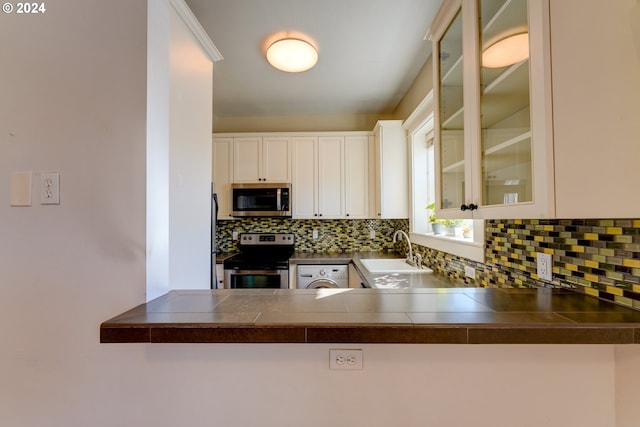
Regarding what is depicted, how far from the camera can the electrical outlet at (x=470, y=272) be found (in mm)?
1609

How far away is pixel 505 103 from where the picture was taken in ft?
3.16

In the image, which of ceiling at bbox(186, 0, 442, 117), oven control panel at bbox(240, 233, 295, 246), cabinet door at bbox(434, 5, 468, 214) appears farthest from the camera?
oven control panel at bbox(240, 233, 295, 246)

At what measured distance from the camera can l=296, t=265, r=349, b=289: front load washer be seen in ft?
9.34

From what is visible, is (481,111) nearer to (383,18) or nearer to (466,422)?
(466,422)

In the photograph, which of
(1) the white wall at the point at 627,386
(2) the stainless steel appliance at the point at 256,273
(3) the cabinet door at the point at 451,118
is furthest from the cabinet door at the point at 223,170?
(1) the white wall at the point at 627,386

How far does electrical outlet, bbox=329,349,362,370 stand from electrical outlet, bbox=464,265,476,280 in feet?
3.68

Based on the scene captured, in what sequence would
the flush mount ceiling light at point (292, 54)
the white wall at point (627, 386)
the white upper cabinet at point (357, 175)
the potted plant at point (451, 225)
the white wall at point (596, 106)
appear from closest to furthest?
the white wall at point (596, 106) < the white wall at point (627, 386) < the flush mount ceiling light at point (292, 54) < the potted plant at point (451, 225) < the white upper cabinet at point (357, 175)

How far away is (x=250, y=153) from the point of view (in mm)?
3264

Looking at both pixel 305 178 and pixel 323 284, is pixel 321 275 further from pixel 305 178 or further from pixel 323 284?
pixel 305 178

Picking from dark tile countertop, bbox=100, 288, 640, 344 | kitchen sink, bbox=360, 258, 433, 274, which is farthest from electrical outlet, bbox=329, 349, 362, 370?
kitchen sink, bbox=360, 258, 433, 274

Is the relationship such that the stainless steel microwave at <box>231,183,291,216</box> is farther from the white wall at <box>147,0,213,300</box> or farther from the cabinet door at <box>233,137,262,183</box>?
the white wall at <box>147,0,213,300</box>

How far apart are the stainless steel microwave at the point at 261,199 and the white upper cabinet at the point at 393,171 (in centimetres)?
110

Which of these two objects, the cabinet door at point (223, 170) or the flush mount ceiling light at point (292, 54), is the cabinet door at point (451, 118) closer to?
the flush mount ceiling light at point (292, 54)

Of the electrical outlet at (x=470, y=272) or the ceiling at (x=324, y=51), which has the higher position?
the ceiling at (x=324, y=51)
